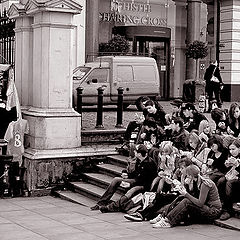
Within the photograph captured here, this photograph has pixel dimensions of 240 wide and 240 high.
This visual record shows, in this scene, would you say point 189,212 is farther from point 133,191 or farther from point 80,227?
point 80,227

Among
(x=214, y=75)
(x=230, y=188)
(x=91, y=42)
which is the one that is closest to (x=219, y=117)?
(x=230, y=188)

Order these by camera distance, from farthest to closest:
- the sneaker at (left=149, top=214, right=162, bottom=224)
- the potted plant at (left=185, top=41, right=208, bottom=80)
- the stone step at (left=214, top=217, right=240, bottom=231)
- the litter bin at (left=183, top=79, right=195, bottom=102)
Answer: the potted plant at (left=185, top=41, right=208, bottom=80), the litter bin at (left=183, top=79, right=195, bottom=102), the sneaker at (left=149, top=214, right=162, bottom=224), the stone step at (left=214, top=217, right=240, bottom=231)

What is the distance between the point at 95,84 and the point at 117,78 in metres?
0.88

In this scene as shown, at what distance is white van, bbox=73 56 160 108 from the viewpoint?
66.7 feet

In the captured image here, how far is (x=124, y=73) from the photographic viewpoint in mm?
21031

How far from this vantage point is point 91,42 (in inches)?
1018

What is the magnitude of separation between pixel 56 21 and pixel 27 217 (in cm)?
440

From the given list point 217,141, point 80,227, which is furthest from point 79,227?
point 217,141

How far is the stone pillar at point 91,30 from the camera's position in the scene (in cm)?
2583

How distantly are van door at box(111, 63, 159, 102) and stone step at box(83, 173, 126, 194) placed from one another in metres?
7.42

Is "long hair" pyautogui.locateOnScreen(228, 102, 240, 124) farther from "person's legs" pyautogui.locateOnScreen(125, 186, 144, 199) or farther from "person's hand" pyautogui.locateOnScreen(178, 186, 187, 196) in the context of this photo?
"person's hand" pyautogui.locateOnScreen(178, 186, 187, 196)

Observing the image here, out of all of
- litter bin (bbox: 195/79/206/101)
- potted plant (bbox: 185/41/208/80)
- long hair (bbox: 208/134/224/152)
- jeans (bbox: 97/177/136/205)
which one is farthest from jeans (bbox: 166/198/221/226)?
potted plant (bbox: 185/41/208/80)

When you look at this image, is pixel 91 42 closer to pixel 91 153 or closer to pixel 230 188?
pixel 91 153

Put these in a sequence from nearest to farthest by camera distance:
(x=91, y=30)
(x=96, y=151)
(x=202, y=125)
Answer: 1. (x=202, y=125)
2. (x=96, y=151)
3. (x=91, y=30)
